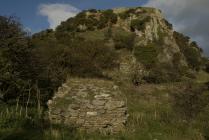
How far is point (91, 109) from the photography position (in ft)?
53.1

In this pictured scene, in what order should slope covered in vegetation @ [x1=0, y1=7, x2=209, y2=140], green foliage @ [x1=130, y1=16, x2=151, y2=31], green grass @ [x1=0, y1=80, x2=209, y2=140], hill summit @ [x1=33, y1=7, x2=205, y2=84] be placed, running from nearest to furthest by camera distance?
green grass @ [x1=0, y1=80, x2=209, y2=140] < slope covered in vegetation @ [x1=0, y1=7, x2=209, y2=140] < hill summit @ [x1=33, y1=7, x2=205, y2=84] < green foliage @ [x1=130, y1=16, x2=151, y2=31]

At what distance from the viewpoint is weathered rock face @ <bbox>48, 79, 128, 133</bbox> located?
16016mm

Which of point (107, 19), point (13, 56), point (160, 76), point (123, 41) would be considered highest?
point (107, 19)

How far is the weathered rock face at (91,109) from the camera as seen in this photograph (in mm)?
16016

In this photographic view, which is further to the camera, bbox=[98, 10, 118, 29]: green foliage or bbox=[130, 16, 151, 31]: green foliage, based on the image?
bbox=[130, 16, 151, 31]: green foliage

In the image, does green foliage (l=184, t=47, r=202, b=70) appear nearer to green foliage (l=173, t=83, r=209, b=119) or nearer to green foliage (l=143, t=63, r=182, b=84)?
green foliage (l=143, t=63, r=182, b=84)

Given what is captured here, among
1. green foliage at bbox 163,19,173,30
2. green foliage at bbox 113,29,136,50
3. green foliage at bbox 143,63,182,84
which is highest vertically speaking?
green foliage at bbox 163,19,173,30

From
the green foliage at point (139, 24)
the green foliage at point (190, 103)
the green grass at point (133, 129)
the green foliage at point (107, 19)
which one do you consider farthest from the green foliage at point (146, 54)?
the green foliage at point (190, 103)

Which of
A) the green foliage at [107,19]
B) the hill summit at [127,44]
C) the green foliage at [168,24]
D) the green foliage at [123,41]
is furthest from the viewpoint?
the green foliage at [168,24]

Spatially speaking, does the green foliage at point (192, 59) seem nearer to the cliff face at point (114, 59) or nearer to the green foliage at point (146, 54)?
the cliff face at point (114, 59)

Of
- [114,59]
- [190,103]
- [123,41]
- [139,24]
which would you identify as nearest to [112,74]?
[114,59]

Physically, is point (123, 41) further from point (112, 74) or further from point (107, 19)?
point (112, 74)

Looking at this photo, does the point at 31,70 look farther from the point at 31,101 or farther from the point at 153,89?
the point at 153,89

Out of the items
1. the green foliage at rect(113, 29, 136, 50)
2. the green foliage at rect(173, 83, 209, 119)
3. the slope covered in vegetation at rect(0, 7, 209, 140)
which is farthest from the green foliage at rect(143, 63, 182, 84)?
the green foliage at rect(173, 83, 209, 119)
